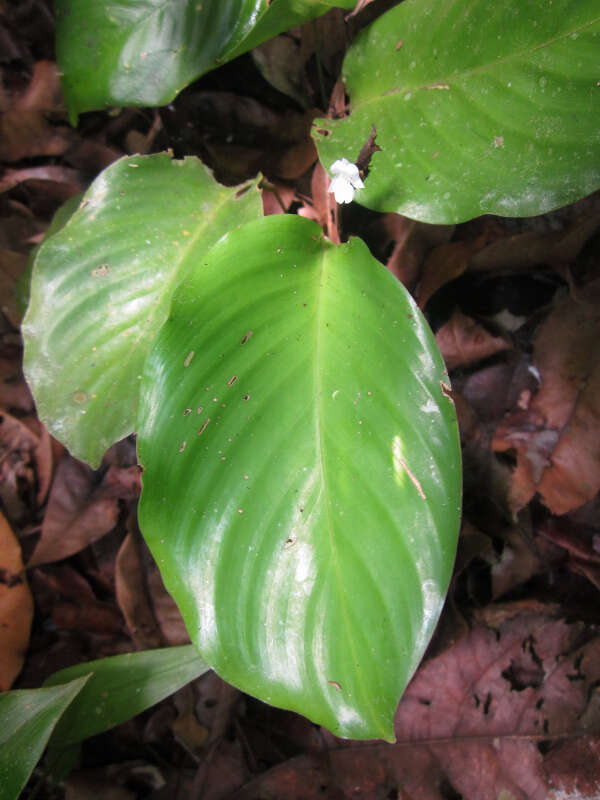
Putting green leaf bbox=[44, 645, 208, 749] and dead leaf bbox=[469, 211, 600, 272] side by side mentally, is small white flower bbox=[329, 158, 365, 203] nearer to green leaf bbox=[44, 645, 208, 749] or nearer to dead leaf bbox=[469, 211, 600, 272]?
dead leaf bbox=[469, 211, 600, 272]

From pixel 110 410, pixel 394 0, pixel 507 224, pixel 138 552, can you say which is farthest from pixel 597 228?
pixel 138 552

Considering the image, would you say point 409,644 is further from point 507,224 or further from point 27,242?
point 27,242

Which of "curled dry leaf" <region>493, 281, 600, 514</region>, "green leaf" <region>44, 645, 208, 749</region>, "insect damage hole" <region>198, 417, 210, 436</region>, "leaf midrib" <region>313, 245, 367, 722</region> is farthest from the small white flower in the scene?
"green leaf" <region>44, 645, 208, 749</region>

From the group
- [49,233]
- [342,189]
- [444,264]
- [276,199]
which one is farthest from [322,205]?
[49,233]

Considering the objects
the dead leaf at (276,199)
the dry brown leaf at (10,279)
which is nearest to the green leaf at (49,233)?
the dry brown leaf at (10,279)

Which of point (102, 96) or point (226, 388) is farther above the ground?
point (102, 96)

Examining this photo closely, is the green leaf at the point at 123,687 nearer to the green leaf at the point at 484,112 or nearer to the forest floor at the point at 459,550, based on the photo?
the forest floor at the point at 459,550
